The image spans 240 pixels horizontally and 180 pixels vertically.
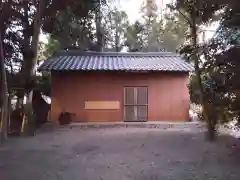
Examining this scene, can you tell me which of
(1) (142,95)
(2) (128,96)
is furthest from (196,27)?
(2) (128,96)

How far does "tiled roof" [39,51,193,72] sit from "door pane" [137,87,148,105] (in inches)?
38.5

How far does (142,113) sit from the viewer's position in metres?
15.7

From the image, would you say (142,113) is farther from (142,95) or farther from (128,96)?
(128,96)

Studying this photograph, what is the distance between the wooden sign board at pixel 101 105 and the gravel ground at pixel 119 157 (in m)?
3.27

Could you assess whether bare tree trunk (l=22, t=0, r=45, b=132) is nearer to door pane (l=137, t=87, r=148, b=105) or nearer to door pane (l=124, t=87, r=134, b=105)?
door pane (l=124, t=87, r=134, b=105)

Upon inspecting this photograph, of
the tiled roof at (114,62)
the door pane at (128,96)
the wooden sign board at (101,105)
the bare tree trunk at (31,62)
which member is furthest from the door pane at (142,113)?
the bare tree trunk at (31,62)

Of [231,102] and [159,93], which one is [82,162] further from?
[159,93]

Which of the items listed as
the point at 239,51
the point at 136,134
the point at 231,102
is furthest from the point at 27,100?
the point at 239,51

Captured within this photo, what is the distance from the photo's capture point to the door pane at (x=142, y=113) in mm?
15680

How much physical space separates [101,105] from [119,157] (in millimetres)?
7614

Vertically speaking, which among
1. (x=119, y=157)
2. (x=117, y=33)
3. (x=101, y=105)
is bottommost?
(x=119, y=157)

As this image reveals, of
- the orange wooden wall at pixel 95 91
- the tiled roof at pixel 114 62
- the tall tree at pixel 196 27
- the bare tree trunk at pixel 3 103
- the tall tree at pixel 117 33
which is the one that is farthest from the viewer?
the tall tree at pixel 117 33

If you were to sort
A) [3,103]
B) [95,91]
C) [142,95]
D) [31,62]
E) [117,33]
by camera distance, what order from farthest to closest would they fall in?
[117,33] → [142,95] → [95,91] → [31,62] → [3,103]

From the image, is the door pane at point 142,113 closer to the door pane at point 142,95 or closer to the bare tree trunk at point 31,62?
the door pane at point 142,95
